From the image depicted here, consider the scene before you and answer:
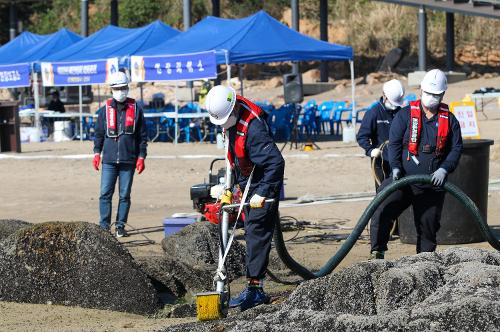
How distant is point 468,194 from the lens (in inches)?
447

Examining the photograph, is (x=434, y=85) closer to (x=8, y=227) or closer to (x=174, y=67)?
(x=8, y=227)

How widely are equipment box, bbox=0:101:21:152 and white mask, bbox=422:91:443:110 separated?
716 inches

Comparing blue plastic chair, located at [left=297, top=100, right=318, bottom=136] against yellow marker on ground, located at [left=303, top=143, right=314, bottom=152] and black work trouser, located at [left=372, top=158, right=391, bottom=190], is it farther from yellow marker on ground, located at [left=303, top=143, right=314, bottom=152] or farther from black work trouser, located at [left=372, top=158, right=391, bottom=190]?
black work trouser, located at [left=372, top=158, right=391, bottom=190]

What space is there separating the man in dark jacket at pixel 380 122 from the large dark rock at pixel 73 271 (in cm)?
312

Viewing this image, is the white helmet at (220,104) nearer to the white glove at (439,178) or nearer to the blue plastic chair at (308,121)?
the white glove at (439,178)

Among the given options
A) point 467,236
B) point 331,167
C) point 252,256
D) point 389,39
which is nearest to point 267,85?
point 389,39

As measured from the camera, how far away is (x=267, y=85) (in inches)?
1892

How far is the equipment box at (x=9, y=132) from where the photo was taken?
25.9 m

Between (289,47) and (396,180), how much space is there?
17.4 metres

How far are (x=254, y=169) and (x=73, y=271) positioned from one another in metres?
1.72

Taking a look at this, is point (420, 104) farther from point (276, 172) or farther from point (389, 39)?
point (389, 39)

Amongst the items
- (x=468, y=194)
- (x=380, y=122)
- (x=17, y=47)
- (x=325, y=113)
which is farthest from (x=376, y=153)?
(x=17, y=47)

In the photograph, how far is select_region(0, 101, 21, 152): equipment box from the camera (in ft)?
85.0

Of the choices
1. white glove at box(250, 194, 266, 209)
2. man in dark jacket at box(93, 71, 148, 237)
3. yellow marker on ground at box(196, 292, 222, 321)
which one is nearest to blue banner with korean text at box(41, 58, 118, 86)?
man in dark jacket at box(93, 71, 148, 237)
